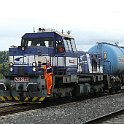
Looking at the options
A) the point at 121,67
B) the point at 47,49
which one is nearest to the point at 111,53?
the point at 121,67

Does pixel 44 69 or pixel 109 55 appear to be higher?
pixel 109 55

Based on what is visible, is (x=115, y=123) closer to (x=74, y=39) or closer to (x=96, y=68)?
(x=74, y=39)

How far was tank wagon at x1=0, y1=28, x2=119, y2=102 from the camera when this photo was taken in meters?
14.3

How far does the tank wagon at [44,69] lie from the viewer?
46.8 ft

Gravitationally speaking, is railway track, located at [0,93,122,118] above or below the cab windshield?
below

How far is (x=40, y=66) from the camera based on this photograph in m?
14.7

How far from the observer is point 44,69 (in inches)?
565

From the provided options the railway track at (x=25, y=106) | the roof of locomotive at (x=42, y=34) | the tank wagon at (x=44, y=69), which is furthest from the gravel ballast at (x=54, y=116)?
the roof of locomotive at (x=42, y=34)

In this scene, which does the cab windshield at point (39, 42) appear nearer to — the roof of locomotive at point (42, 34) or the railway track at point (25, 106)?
the roof of locomotive at point (42, 34)

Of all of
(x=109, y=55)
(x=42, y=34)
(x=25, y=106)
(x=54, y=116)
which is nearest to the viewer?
(x=54, y=116)

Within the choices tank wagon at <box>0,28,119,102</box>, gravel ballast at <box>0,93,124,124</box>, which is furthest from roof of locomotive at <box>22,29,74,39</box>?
gravel ballast at <box>0,93,124,124</box>

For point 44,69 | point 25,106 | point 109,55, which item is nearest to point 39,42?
point 44,69

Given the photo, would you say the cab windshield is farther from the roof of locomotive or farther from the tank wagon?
the roof of locomotive

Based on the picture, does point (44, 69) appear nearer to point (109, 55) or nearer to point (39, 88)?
point (39, 88)
